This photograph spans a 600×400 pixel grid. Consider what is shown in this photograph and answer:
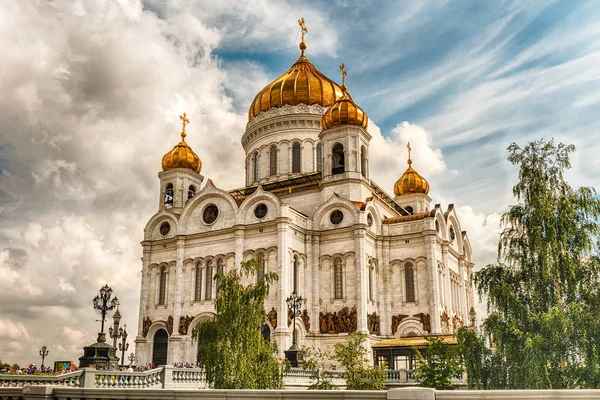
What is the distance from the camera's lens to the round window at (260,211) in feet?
117

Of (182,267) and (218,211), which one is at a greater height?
(218,211)

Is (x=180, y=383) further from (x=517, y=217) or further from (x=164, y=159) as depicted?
(x=164, y=159)

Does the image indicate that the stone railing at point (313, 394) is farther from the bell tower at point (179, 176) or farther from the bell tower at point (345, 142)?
the bell tower at point (179, 176)

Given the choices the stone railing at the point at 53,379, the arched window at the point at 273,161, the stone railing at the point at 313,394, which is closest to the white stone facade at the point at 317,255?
the arched window at the point at 273,161

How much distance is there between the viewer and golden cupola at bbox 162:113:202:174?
4373 centimetres

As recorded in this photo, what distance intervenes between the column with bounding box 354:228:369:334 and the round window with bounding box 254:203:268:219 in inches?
216

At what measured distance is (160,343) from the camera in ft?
124

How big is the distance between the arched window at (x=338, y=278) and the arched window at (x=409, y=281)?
4.09 m

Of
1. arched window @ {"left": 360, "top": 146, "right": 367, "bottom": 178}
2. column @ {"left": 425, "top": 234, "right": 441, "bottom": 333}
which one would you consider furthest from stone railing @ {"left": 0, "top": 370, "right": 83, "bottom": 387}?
arched window @ {"left": 360, "top": 146, "right": 367, "bottom": 178}

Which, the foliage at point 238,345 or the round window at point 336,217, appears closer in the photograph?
the foliage at point 238,345

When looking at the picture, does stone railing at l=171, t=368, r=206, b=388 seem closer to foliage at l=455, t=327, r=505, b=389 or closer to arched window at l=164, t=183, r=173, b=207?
foliage at l=455, t=327, r=505, b=389

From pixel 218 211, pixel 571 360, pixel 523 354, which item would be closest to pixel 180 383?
pixel 523 354

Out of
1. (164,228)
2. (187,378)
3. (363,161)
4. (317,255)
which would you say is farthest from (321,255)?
(187,378)

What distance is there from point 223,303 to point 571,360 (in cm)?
1046
